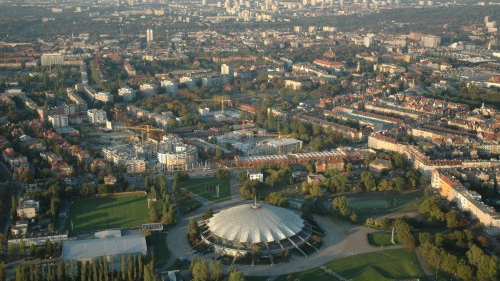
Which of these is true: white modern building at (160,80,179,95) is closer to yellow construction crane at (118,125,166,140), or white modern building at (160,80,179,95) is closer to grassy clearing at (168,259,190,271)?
yellow construction crane at (118,125,166,140)

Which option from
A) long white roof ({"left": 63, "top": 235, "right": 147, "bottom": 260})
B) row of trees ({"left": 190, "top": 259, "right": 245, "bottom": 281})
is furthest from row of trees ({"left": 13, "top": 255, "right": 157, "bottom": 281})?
row of trees ({"left": 190, "top": 259, "right": 245, "bottom": 281})

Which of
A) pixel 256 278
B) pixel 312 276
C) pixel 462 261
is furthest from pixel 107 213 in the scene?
pixel 462 261

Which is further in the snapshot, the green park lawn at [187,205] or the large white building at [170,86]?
the large white building at [170,86]

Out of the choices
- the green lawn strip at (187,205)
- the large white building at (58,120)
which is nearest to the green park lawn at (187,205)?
the green lawn strip at (187,205)

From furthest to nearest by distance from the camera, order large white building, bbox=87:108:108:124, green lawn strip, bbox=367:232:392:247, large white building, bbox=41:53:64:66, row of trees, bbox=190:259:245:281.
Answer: large white building, bbox=41:53:64:66
large white building, bbox=87:108:108:124
green lawn strip, bbox=367:232:392:247
row of trees, bbox=190:259:245:281

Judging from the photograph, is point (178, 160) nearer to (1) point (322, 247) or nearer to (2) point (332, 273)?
(1) point (322, 247)

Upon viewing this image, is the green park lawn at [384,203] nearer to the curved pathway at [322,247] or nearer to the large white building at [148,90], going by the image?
the curved pathway at [322,247]
